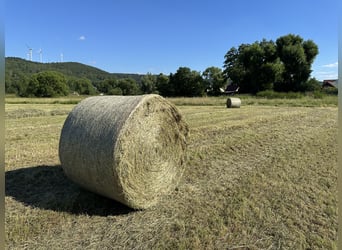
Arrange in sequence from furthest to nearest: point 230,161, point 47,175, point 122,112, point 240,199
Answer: point 230,161 → point 47,175 → point 240,199 → point 122,112

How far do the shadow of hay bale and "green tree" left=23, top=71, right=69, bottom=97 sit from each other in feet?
234

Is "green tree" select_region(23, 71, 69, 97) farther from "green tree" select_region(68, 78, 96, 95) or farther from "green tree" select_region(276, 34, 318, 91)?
"green tree" select_region(276, 34, 318, 91)

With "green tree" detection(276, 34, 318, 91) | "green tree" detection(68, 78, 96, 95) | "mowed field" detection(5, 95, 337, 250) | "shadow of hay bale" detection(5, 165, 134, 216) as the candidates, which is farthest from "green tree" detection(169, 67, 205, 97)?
"shadow of hay bale" detection(5, 165, 134, 216)

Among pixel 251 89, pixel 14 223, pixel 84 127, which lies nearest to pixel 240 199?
pixel 84 127

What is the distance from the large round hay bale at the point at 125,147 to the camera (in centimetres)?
416

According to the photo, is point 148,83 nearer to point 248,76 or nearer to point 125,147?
point 248,76

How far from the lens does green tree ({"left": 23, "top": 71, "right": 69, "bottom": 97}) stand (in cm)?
7225

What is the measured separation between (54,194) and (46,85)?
7669 cm

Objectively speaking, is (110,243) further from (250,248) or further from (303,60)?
(303,60)

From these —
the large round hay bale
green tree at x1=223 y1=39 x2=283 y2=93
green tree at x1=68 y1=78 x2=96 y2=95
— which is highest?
green tree at x1=223 y1=39 x2=283 y2=93

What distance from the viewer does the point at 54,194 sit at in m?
4.87

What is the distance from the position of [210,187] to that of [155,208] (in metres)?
1.18

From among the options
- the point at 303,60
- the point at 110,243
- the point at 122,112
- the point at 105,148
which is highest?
the point at 303,60

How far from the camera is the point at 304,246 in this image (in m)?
3.63
